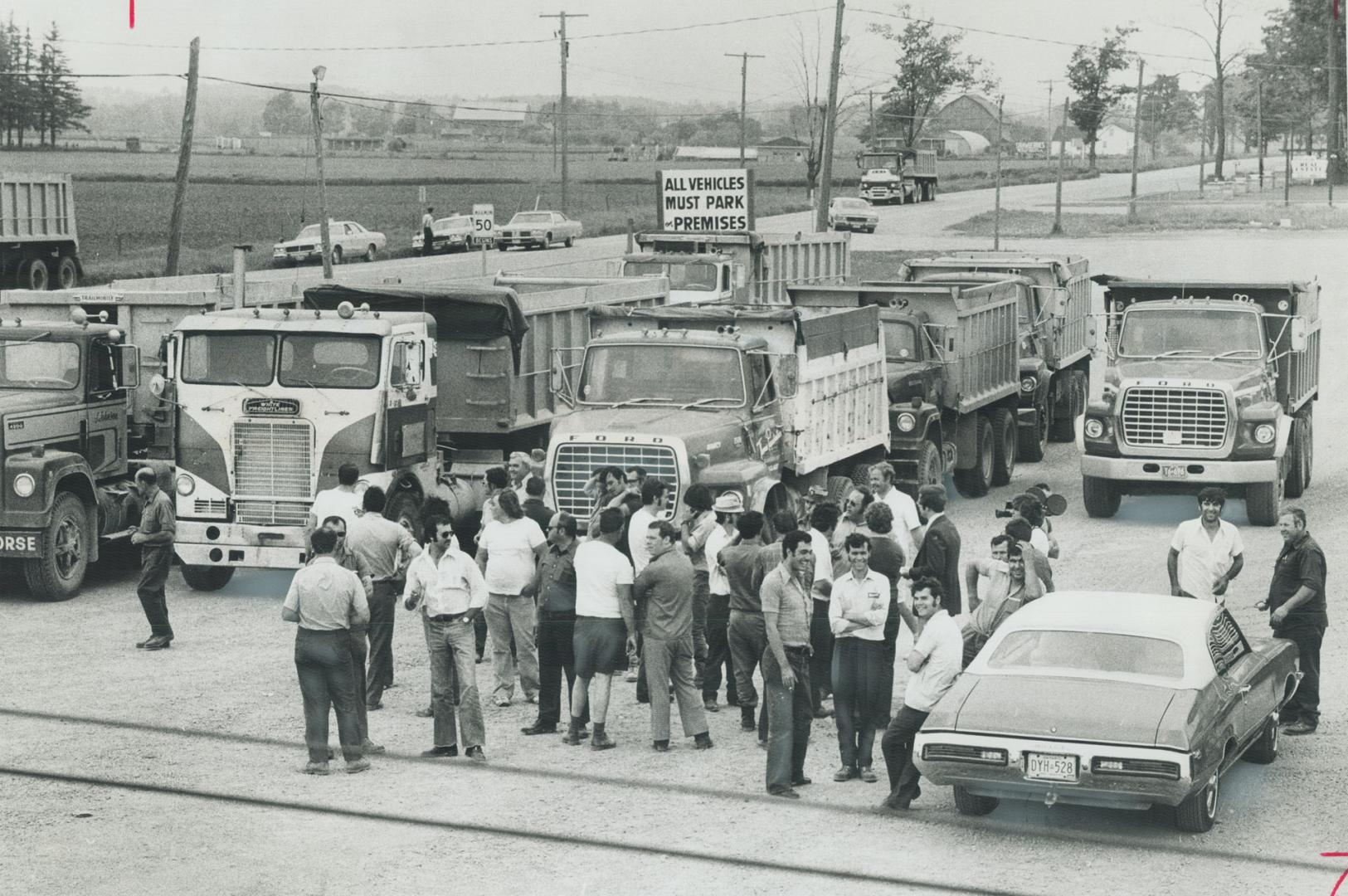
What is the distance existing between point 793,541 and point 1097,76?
100979mm

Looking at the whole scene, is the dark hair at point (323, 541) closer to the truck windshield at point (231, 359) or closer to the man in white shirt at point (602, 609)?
the man in white shirt at point (602, 609)

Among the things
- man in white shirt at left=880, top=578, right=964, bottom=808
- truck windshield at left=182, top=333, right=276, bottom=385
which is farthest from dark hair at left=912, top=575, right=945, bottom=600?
truck windshield at left=182, top=333, right=276, bottom=385

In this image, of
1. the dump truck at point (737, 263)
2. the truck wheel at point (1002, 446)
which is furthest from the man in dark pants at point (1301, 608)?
the dump truck at point (737, 263)

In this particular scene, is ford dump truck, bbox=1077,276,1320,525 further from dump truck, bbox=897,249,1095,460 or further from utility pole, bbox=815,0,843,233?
utility pole, bbox=815,0,843,233

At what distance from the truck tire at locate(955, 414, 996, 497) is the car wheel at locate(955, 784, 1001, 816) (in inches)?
541

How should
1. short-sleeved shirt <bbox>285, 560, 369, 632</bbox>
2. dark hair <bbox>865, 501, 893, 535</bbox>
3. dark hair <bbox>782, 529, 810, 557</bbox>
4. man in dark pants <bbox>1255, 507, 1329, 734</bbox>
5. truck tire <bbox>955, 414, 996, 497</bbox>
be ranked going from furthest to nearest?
truck tire <bbox>955, 414, 996, 497</bbox>
dark hair <bbox>865, 501, 893, 535</bbox>
man in dark pants <bbox>1255, 507, 1329, 734</bbox>
short-sleeved shirt <bbox>285, 560, 369, 632</bbox>
dark hair <bbox>782, 529, 810, 557</bbox>

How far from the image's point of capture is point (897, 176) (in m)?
87.2

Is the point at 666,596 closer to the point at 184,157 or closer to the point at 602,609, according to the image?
the point at 602,609

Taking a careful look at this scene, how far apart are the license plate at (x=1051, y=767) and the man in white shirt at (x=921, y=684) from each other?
35.0 inches

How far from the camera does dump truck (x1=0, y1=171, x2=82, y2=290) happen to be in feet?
143

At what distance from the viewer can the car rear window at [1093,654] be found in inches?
425

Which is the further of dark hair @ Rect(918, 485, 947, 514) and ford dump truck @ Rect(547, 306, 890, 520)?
ford dump truck @ Rect(547, 306, 890, 520)

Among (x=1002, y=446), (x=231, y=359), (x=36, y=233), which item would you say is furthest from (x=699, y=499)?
(x=36, y=233)

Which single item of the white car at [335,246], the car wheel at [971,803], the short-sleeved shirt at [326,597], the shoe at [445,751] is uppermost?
the white car at [335,246]
